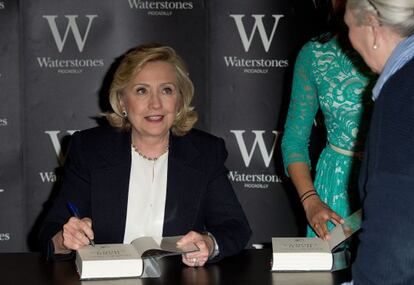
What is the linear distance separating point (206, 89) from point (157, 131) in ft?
5.87

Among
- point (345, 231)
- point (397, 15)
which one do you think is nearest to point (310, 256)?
point (345, 231)

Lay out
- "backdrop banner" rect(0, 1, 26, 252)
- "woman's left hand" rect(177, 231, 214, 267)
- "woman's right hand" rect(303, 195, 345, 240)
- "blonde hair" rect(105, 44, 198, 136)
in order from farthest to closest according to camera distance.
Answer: "backdrop banner" rect(0, 1, 26, 252) < "blonde hair" rect(105, 44, 198, 136) < "woman's right hand" rect(303, 195, 345, 240) < "woman's left hand" rect(177, 231, 214, 267)

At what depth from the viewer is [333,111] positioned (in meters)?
3.02

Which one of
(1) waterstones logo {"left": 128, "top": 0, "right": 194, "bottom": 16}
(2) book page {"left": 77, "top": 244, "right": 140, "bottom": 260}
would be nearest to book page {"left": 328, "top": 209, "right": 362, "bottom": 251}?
(2) book page {"left": 77, "top": 244, "right": 140, "bottom": 260}

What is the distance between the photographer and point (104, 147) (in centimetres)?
308

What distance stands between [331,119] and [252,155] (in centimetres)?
183

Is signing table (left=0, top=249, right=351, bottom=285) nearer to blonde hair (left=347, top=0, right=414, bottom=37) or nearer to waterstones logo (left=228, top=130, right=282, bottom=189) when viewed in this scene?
blonde hair (left=347, top=0, right=414, bottom=37)

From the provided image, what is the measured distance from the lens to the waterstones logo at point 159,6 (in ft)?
15.6

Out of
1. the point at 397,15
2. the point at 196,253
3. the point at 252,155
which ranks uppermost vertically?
the point at 397,15

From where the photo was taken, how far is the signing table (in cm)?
230

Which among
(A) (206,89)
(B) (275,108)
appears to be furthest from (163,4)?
(B) (275,108)

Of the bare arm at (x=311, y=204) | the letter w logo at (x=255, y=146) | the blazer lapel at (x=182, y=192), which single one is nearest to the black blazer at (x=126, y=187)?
the blazer lapel at (x=182, y=192)

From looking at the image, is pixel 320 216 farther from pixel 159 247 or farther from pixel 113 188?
pixel 113 188

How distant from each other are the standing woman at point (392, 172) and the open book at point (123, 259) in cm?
91
